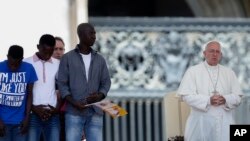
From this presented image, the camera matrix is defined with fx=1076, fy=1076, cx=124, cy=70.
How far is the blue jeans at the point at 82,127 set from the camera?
10172 millimetres

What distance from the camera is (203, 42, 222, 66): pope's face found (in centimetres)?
1084

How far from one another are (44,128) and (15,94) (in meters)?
0.47

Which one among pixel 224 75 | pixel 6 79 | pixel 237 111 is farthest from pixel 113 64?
pixel 6 79

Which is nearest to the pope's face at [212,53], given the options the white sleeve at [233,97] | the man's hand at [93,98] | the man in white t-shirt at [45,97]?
the white sleeve at [233,97]

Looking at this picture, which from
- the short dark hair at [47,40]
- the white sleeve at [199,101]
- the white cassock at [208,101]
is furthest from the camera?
the white cassock at [208,101]

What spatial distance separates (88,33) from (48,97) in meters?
0.74

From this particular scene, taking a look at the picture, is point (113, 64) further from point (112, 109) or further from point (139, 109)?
point (112, 109)

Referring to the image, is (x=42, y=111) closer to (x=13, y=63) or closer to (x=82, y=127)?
(x=82, y=127)

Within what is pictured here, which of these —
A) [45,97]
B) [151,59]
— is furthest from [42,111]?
[151,59]

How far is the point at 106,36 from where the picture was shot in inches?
550

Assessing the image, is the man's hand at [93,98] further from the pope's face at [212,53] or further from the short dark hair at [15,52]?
the pope's face at [212,53]

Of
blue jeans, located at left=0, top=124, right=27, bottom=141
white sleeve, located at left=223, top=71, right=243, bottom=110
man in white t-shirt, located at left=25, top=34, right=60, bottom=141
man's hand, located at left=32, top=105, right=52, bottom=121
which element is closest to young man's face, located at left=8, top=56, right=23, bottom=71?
man in white t-shirt, located at left=25, top=34, right=60, bottom=141

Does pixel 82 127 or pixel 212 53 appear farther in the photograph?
Result: pixel 212 53

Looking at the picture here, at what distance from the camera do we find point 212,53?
1091 cm
